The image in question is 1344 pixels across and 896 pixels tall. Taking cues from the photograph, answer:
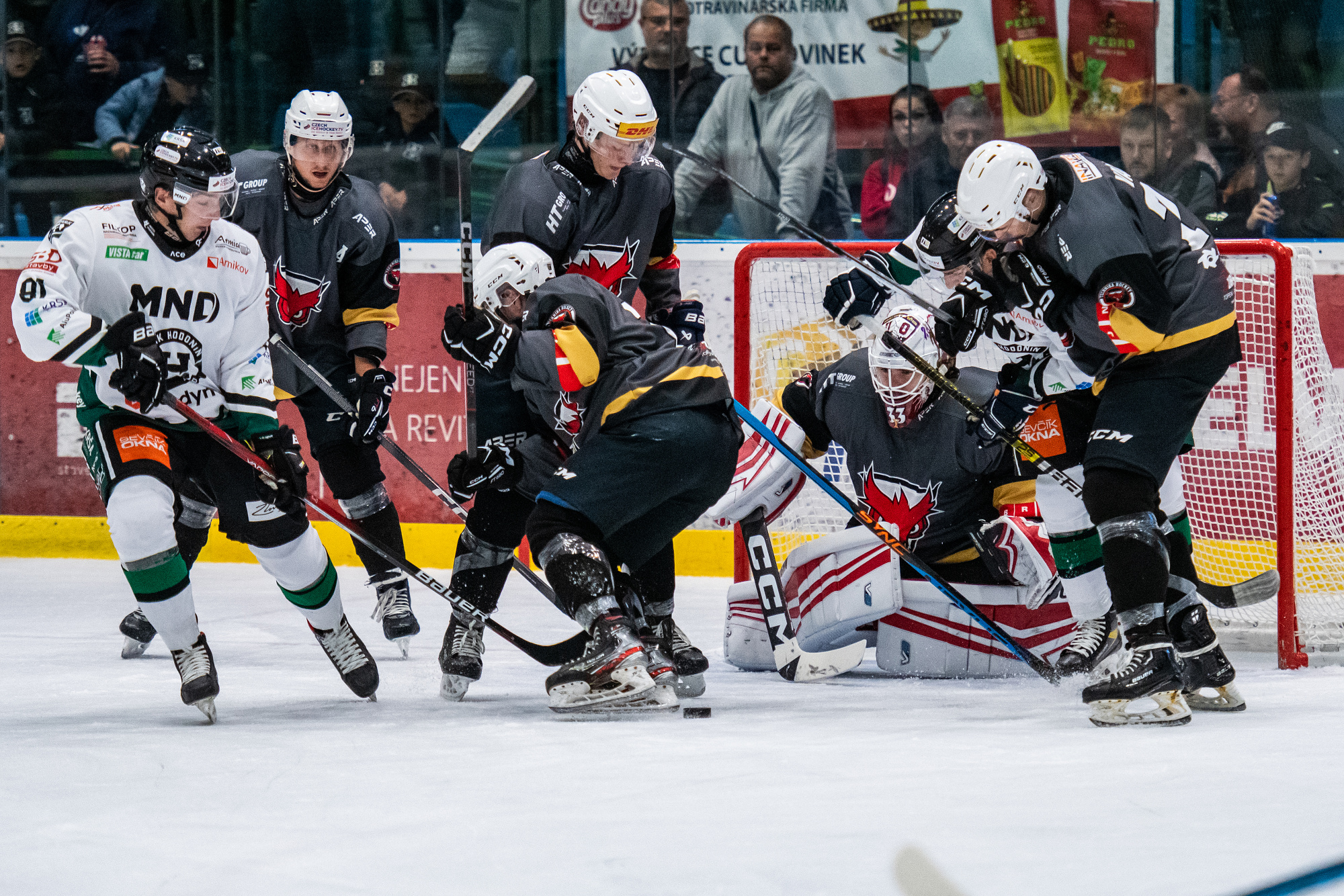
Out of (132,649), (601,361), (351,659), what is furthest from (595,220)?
(132,649)

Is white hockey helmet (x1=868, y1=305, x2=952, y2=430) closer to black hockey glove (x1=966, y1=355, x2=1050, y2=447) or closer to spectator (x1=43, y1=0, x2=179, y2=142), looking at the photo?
black hockey glove (x1=966, y1=355, x2=1050, y2=447)

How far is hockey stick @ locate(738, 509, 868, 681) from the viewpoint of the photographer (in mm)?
3131

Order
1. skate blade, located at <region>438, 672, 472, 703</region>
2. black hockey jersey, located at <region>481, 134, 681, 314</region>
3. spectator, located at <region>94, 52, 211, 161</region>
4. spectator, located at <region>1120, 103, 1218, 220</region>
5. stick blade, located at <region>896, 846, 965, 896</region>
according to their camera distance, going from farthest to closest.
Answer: spectator, located at <region>94, 52, 211, 161</region> < spectator, located at <region>1120, 103, 1218, 220</region> < black hockey jersey, located at <region>481, 134, 681, 314</region> < skate blade, located at <region>438, 672, 472, 703</region> < stick blade, located at <region>896, 846, 965, 896</region>

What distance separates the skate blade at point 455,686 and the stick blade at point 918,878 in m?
1.50

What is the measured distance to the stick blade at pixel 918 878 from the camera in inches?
61.2

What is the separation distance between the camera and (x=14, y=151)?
5.25 m

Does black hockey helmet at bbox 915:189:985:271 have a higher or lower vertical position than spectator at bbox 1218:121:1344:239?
lower

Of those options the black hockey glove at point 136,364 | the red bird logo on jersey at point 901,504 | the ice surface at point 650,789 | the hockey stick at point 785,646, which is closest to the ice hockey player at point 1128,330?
the ice surface at point 650,789

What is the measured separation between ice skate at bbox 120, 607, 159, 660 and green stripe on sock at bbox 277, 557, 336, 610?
0.73 meters

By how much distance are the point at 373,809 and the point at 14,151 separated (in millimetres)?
4017

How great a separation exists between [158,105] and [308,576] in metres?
3.01

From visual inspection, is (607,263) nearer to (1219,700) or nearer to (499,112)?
(499,112)

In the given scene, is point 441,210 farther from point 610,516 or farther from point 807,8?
point 610,516

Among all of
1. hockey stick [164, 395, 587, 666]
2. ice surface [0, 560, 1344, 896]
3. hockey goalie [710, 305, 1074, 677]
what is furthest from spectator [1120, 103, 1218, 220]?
hockey stick [164, 395, 587, 666]
